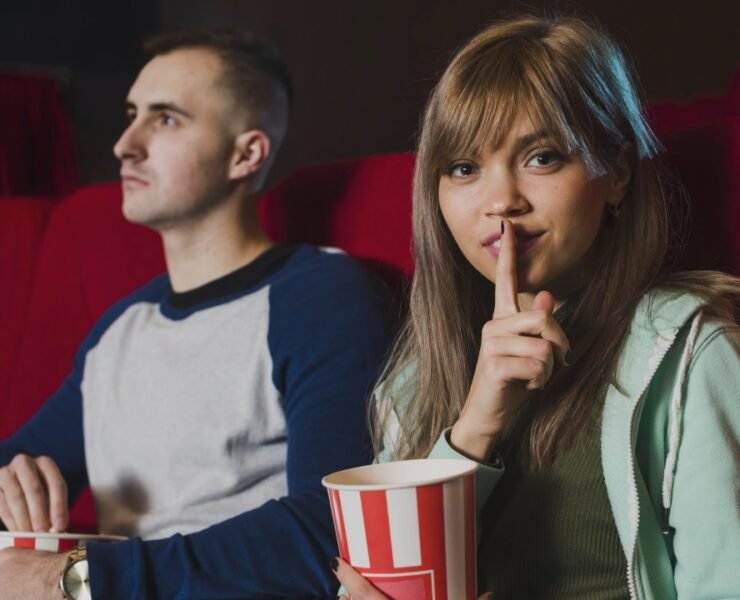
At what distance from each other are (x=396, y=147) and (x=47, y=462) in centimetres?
184

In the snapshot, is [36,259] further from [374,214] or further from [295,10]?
[295,10]

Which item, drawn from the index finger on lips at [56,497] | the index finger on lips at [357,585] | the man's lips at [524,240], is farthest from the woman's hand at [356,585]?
the index finger on lips at [56,497]

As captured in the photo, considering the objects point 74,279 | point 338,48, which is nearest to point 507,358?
point 74,279

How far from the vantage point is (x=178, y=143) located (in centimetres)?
171

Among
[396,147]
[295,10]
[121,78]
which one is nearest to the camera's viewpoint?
[396,147]

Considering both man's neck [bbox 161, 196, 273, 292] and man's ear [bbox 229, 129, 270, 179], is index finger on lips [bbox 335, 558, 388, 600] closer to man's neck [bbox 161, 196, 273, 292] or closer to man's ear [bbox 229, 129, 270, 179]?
man's neck [bbox 161, 196, 273, 292]

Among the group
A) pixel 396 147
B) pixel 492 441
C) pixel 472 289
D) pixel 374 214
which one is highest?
pixel 396 147

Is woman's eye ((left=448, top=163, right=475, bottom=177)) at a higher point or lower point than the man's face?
lower

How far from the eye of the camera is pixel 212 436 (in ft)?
4.96

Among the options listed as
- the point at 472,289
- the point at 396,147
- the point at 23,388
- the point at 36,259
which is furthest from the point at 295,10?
the point at 472,289

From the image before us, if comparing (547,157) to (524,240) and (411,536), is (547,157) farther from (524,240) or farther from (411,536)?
(411,536)

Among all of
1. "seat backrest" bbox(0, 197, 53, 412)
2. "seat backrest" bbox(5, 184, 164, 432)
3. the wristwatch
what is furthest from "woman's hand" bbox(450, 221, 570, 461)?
"seat backrest" bbox(0, 197, 53, 412)

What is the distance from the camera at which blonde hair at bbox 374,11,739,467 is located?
1.02m

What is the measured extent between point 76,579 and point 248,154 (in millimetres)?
812
